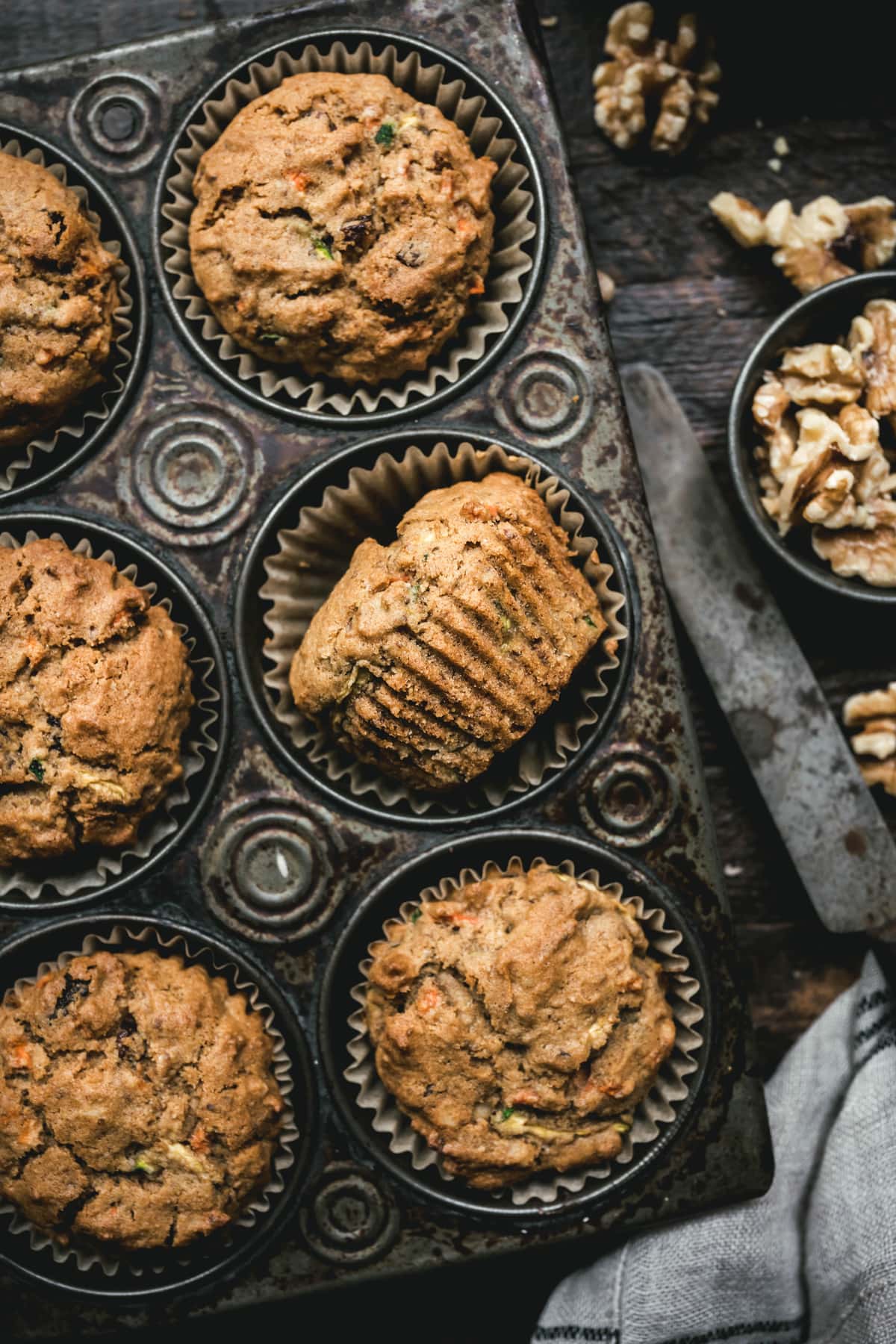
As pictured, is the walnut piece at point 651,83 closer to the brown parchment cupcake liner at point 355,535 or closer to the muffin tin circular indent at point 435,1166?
the brown parchment cupcake liner at point 355,535

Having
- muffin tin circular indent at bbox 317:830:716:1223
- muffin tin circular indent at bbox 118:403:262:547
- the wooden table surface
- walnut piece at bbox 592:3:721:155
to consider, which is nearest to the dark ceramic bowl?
the wooden table surface

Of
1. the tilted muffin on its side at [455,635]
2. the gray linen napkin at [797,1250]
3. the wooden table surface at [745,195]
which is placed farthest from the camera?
the wooden table surface at [745,195]

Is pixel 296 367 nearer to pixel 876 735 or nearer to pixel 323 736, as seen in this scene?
pixel 323 736

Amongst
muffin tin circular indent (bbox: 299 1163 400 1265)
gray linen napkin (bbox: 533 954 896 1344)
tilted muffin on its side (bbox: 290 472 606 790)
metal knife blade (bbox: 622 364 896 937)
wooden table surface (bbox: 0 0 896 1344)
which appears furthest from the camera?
wooden table surface (bbox: 0 0 896 1344)

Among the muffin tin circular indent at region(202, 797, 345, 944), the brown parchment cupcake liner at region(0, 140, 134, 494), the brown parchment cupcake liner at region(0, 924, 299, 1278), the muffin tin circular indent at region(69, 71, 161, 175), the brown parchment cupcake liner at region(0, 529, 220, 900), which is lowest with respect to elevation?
the brown parchment cupcake liner at region(0, 924, 299, 1278)

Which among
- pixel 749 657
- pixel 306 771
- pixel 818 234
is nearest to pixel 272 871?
pixel 306 771

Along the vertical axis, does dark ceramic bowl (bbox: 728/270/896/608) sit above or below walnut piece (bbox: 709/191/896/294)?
below

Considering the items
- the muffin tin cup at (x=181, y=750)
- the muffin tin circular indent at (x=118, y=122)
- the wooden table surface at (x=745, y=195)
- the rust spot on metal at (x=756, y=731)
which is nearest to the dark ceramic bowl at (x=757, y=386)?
the wooden table surface at (x=745, y=195)

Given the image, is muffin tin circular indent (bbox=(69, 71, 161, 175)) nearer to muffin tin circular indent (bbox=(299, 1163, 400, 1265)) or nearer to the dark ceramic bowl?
the dark ceramic bowl

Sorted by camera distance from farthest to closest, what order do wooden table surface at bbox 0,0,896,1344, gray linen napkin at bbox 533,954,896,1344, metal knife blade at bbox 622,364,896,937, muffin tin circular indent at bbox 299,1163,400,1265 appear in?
wooden table surface at bbox 0,0,896,1344 < metal knife blade at bbox 622,364,896,937 < gray linen napkin at bbox 533,954,896,1344 < muffin tin circular indent at bbox 299,1163,400,1265
